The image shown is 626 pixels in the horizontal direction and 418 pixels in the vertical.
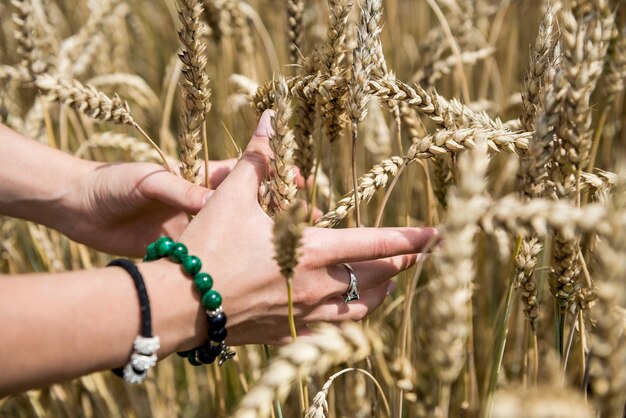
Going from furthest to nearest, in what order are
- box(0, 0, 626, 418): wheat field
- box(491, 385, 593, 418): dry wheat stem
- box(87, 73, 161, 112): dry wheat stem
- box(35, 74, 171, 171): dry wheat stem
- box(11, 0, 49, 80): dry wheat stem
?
box(87, 73, 161, 112): dry wheat stem, box(11, 0, 49, 80): dry wheat stem, box(35, 74, 171, 171): dry wheat stem, box(0, 0, 626, 418): wheat field, box(491, 385, 593, 418): dry wheat stem

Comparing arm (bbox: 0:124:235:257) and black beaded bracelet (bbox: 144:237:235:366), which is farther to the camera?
arm (bbox: 0:124:235:257)

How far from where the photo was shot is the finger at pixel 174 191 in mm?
903

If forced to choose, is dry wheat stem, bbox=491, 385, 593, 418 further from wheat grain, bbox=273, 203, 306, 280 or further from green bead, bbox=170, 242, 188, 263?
green bead, bbox=170, 242, 188, 263

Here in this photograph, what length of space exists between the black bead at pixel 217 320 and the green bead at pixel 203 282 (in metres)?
0.04

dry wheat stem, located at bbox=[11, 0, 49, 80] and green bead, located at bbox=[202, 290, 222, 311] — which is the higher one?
dry wheat stem, located at bbox=[11, 0, 49, 80]

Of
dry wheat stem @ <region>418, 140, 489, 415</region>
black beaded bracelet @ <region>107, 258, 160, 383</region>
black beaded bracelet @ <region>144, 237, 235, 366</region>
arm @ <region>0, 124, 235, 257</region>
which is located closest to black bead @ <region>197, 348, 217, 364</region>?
black beaded bracelet @ <region>144, 237, 235, 366</region>

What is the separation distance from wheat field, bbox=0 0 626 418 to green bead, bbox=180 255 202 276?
140 mm

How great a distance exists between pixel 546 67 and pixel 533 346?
416 mm

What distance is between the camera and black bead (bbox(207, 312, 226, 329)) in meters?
0.75

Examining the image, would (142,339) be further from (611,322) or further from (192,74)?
(611,322)

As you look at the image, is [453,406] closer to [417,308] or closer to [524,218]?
[417,308]

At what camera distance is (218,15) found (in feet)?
4.69

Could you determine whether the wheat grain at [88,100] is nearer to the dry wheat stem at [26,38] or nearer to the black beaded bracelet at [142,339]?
the dry wheat stem at [26,38]

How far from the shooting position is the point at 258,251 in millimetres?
784
